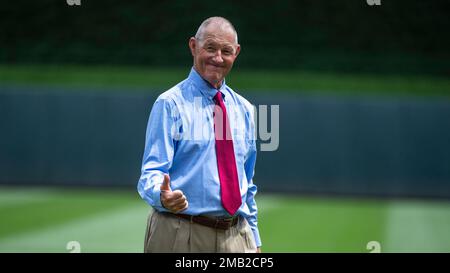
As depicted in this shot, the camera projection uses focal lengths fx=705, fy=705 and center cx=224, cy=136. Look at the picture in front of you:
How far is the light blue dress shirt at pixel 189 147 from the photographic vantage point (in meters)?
3.37

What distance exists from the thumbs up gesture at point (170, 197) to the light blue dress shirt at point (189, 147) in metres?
0.05

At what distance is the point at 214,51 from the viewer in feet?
11.6

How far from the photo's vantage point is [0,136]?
1232cm

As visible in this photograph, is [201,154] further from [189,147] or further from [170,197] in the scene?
[170,197]

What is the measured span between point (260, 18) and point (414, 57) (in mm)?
3191

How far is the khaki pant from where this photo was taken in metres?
3.54

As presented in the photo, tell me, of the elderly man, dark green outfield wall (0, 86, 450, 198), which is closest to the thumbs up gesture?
the elderly man

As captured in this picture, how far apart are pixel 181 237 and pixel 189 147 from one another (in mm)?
457

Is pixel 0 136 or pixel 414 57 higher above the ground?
pixel 414 57

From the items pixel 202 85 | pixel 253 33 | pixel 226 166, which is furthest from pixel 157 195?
pixel 253 33

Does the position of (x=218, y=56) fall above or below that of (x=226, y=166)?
above

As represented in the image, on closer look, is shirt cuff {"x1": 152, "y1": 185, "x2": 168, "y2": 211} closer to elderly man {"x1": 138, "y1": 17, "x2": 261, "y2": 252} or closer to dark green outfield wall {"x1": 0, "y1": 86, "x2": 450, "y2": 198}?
elderly man {"x1": 138, "y1": 17, "x2": 261, "y2": 252}
